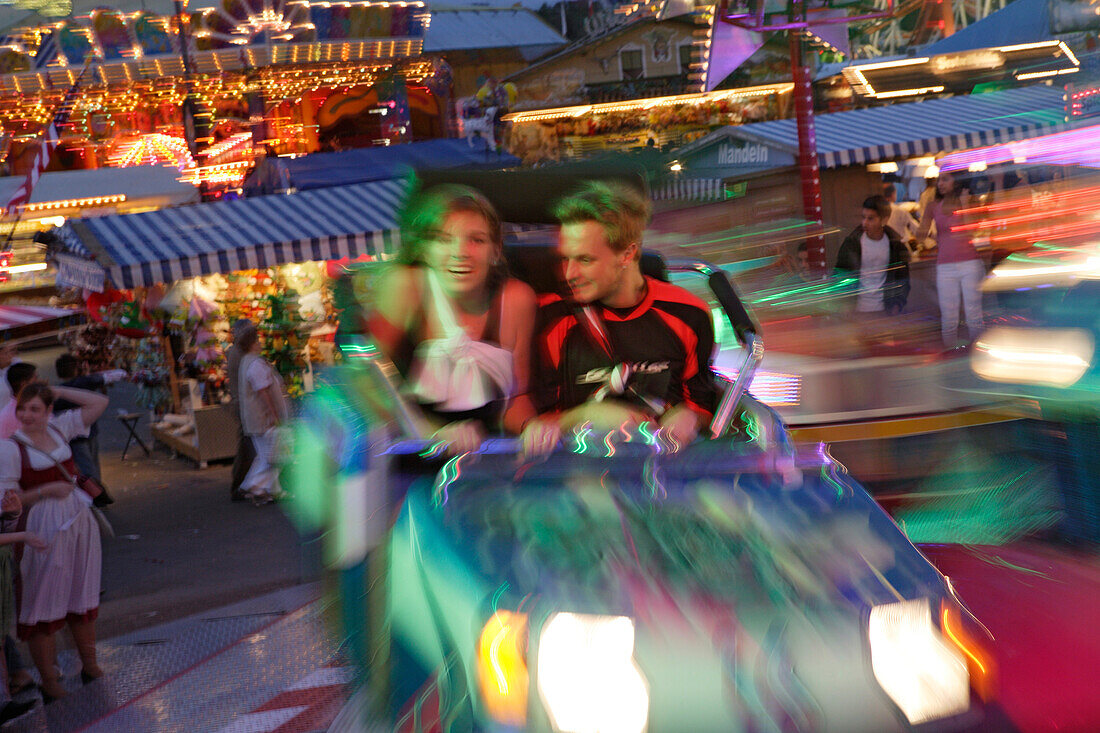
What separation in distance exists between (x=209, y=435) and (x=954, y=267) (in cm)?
781

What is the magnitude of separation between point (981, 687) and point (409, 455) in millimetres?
1849

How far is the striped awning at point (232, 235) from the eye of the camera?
1057 centimetres

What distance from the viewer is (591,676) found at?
2.38 m

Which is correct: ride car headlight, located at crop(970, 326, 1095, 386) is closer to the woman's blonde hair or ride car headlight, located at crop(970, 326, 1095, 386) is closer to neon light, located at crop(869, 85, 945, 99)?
the woman's blonde hair

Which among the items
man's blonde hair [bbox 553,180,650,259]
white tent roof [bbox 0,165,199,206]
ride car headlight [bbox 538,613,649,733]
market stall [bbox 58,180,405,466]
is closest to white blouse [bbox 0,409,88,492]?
man's blonde hair [bbox 553,180,650,259]

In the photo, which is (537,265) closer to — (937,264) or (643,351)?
(643,351)

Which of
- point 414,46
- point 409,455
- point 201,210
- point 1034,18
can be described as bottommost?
point 409,455

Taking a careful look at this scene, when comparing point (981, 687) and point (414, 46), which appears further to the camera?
point (414, 46)

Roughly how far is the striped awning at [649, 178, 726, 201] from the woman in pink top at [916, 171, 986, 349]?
4224mm

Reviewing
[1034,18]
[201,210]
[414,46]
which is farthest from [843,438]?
[414,46]

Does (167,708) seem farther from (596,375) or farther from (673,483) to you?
(673,483)

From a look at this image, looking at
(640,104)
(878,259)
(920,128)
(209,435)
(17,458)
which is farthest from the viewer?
(640,104)

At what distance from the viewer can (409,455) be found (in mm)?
3479

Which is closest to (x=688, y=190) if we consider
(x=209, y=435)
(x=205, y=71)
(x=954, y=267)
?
(x=954, y=267)
